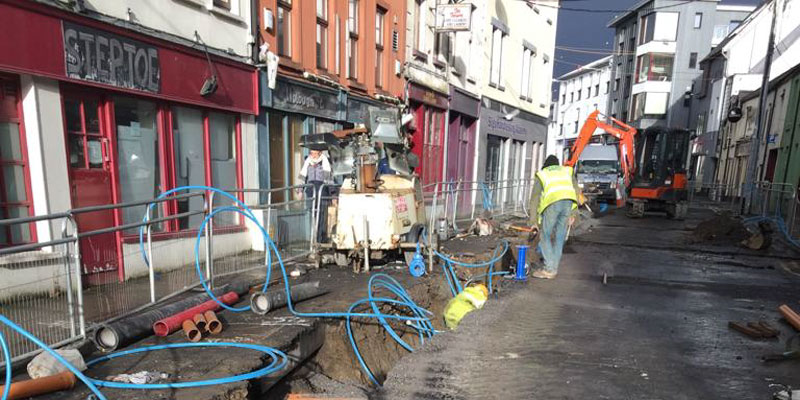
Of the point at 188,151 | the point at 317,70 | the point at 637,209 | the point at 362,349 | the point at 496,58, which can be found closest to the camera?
the point at 362,349

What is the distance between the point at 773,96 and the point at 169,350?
28235 millimetres

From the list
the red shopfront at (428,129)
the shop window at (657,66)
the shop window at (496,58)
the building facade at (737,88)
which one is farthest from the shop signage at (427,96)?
the shop window at (657,66)

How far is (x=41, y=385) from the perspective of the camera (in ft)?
9.46

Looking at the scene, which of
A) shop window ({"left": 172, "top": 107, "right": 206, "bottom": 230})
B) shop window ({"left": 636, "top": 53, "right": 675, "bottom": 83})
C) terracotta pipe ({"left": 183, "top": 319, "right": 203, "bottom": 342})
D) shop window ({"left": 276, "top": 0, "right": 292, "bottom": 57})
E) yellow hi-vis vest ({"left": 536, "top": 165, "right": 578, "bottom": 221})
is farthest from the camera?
shop window ({"left": 636, "top": 53, "right": 675, "bottom": 83})

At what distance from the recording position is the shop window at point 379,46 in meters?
11.1

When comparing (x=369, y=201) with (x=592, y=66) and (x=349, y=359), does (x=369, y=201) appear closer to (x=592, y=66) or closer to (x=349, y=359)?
(x=349, y=359)

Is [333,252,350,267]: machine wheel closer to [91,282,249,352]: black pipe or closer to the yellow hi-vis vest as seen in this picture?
[91,282,249,352]: black pipe

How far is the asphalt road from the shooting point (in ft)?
10.4

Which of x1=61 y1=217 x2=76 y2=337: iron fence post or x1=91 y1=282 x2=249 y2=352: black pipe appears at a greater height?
x1=61 y1=217 x2=76 y2=337: iron fence post

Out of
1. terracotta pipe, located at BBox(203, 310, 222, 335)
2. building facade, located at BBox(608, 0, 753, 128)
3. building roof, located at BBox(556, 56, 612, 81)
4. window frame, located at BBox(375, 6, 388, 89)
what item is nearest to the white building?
building roof, located at BBox(556, 56, 612, 81)

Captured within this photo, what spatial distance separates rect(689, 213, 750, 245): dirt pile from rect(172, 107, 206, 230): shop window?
11128 millimetres

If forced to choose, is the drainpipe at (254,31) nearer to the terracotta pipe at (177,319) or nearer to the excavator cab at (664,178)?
the terracotta pipe at (177,319)

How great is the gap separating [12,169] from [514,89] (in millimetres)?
18057

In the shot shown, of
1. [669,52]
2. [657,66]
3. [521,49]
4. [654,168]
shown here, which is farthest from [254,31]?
[669,52]
